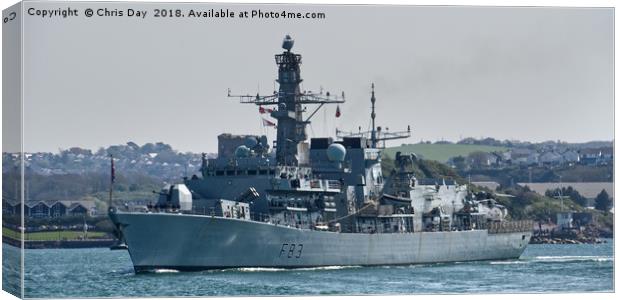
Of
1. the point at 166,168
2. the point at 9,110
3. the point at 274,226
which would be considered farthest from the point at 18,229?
the point at 166,168

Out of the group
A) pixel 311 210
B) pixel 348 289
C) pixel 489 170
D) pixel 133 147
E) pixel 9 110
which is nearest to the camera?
A: pixel 9 110

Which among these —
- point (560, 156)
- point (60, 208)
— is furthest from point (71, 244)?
point (560, 156)

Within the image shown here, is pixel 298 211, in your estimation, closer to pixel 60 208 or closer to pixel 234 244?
pixel 234 244

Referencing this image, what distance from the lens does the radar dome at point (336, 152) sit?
6831cm

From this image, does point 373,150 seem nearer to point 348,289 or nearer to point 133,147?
point 348,289

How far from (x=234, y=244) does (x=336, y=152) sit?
34.0 ft

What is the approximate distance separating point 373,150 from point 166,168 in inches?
2434

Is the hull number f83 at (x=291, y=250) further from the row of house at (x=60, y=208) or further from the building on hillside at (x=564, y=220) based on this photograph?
the building on hillside at (x=564, y=220)

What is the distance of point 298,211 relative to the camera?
64188mm

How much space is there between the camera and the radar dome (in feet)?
224

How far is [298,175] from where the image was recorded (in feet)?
213

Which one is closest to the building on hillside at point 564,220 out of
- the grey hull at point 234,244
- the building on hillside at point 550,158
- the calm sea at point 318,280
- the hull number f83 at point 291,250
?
the building on hillside at point 550,158

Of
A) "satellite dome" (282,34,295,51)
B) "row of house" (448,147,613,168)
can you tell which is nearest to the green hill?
"row of house" (448,147,613,168)

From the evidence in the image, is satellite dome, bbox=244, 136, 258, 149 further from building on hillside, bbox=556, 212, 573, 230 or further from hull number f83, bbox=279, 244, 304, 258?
building on hillside, bbox=556, 212, 573, 230
